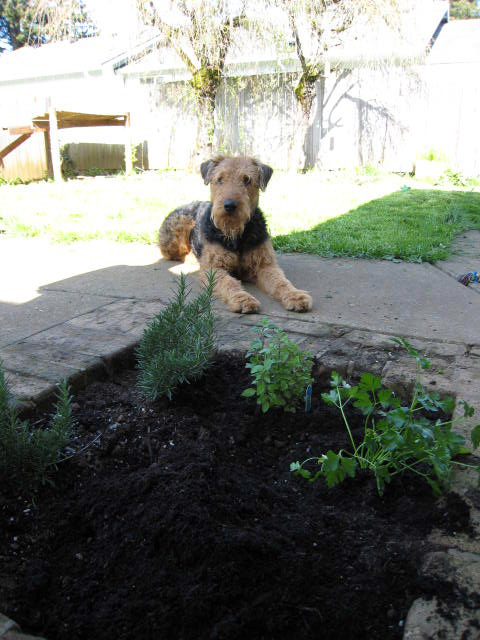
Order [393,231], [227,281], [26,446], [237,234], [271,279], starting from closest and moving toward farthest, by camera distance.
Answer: [26,446], [227,281], [271,279], [237,234], [393,231]

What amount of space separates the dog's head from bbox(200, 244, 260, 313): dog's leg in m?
0.18

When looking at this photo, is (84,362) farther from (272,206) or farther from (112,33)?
(112,33)

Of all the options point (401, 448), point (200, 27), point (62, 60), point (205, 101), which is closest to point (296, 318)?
point (401, 448)

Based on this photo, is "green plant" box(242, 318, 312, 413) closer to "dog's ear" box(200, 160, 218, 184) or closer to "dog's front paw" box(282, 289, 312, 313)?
"dog's front paw" box(282, 289, 312, 313)

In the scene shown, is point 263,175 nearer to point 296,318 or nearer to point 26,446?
point 296,318

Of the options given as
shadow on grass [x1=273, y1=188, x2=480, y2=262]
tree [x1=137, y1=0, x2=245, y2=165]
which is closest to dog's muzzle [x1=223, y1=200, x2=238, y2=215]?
shadow on grass [x1=273, y1=188, x2=480, y2=262]

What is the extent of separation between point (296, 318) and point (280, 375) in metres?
1.19

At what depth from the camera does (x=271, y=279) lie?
3.59 meters

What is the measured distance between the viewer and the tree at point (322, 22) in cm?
1035

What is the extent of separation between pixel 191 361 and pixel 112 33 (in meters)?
11.4

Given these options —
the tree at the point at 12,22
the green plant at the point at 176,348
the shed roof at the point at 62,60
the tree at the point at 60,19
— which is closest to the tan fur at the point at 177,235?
the green plant at the point at 176,348

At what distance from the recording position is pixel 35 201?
8133 mm

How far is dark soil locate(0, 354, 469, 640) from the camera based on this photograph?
112cm

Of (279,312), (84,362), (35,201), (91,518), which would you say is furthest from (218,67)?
(91,518)
